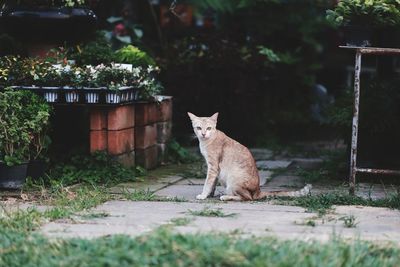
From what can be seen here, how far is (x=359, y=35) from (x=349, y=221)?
6.17ft

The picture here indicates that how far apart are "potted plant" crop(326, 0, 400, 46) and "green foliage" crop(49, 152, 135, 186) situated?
231 centimetres

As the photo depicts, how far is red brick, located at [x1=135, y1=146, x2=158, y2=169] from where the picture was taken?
24.7 ft

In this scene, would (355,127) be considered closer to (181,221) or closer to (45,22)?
(181,221)

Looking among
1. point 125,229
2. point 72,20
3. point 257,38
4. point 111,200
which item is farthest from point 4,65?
point 257,38

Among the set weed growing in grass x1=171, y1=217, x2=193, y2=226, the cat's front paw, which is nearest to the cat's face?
the cat's front paw

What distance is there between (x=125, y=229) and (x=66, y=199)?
46.0 inches

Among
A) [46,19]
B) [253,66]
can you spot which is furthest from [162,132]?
[253,66]

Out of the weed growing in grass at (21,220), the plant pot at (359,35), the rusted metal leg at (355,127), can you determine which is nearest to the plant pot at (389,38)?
the plant pot at (359,35)

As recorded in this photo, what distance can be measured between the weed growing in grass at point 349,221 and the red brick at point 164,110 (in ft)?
11.4

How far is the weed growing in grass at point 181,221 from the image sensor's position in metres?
4.48

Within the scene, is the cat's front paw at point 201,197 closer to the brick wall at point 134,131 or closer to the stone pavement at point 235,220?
the stone pavement at point 235,220

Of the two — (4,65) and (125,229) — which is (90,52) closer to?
(4,65)

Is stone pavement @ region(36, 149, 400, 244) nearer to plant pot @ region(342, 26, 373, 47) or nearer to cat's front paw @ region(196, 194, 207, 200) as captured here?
cat's front paw @ region(196, 194, 207, 200)

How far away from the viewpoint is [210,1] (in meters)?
9.40
